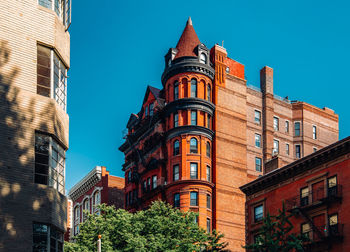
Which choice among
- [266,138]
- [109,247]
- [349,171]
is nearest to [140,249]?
[109,247]

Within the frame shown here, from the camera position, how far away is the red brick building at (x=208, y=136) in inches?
2603

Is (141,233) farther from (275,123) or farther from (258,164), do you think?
(275,123)

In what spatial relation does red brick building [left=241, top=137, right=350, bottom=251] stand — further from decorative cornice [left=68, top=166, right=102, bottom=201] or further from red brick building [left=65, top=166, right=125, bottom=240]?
decorative cornice [left=68, top=166, right=102, bottom=201]

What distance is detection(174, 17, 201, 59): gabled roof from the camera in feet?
230

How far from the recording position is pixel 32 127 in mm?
22453

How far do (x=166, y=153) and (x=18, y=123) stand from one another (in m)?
47.3

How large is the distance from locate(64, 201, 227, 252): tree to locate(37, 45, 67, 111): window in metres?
23.9

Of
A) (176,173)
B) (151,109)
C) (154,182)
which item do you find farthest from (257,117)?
(154,182)

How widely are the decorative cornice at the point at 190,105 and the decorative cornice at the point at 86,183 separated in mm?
22531

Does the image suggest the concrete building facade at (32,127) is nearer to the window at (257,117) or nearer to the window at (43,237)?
the window at (43,237)

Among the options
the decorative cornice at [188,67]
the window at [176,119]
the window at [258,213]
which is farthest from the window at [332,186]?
the decorative cornice at [188,67]

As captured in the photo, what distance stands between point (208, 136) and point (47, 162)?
150 feet

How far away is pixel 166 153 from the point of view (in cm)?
6906

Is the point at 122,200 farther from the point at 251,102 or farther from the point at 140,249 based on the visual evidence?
the point at 140,249
